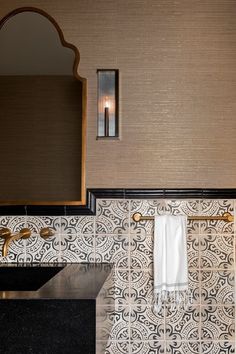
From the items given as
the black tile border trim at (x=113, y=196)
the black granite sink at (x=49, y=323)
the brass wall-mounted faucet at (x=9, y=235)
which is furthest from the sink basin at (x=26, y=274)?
the black granite sink at (x=49, y=323)

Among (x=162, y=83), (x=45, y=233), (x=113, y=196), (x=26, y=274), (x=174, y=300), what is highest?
(x=162, y=83)

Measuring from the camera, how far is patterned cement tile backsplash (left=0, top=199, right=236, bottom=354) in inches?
78.4

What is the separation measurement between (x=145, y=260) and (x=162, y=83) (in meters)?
0.81

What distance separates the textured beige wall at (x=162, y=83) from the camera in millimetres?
2041

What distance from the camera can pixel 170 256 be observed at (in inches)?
76.4

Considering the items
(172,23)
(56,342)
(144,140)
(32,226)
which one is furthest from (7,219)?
(172,23)

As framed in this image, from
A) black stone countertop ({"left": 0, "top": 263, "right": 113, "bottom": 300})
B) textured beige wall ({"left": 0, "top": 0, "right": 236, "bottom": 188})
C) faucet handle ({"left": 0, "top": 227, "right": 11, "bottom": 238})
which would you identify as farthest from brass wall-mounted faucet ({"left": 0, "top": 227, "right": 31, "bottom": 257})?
textured beige wall ({"left": 0, "top": 0, "right": 236, "bottom": 188})

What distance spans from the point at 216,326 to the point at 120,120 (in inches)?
40.1

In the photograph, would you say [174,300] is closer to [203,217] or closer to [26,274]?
[203,217]

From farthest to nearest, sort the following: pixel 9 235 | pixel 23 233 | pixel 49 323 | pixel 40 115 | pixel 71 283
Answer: pixel 40 115, pixel 23 233, pixel 9 235, pixel 71 283, pixel 49 323

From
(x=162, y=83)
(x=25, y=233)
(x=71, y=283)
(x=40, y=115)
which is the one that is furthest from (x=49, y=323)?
(x=162, y=83)

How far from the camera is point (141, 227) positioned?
2.02 metres

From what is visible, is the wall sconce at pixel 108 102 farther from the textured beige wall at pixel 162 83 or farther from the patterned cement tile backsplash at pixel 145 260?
the patterned cement tile backsplash at pixel 145 260

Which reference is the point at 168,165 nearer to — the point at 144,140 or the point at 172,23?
the point at 144,140
